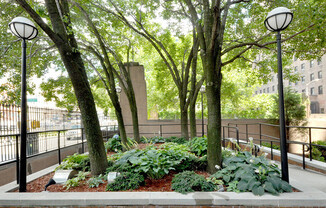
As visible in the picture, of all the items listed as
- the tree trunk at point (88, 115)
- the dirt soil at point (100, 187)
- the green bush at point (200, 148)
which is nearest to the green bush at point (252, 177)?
the dirt soil at point (100, 187)

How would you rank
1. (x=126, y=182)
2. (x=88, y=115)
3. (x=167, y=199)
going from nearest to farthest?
(x=167, y=199) → (x=126, y=182) → (x=88, y=115)

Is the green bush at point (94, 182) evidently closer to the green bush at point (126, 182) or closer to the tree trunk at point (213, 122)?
the green bush at point (126, 182)

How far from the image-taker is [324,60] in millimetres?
30547

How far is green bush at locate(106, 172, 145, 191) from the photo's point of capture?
3.82 metres

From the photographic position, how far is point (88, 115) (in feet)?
15.3

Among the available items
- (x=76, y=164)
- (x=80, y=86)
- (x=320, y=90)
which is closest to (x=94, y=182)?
(x=76, y=164)

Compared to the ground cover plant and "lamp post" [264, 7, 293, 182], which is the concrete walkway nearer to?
the ground cover plant

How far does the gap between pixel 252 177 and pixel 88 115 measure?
3771 mm

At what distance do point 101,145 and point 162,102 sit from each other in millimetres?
14914

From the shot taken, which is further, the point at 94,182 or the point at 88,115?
the point at 88,115

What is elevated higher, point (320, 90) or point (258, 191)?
point (320, 90)

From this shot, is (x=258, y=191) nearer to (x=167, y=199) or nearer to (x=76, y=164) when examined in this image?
(x=167, y=199)

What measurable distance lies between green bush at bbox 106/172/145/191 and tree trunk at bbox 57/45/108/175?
34.2 inches

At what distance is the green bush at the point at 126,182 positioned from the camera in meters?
3.82
